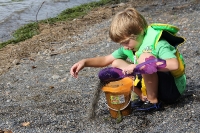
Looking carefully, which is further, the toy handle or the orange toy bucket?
the orange toy bucket

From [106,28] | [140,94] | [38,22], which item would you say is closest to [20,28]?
[38,22]

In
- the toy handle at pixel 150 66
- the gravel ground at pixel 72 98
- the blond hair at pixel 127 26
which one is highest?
the blond hair at pixel 127 26

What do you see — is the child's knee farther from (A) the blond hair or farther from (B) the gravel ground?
(B) the gravel ground

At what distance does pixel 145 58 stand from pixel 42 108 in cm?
158

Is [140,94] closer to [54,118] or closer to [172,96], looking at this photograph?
[172,96]

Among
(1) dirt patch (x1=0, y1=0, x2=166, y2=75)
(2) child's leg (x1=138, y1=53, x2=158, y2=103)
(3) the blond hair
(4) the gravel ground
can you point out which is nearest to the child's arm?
(4) the gravel ground

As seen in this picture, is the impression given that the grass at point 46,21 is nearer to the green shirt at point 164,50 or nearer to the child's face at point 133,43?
the child's face at point 133,43

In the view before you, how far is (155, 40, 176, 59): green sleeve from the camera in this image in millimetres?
3538

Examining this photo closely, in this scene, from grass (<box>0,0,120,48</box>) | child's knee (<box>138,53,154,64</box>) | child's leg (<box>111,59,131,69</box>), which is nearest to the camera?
child's knee (<box>138,53,154,64</box>)

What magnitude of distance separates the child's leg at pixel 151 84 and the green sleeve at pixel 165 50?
10 centimetres

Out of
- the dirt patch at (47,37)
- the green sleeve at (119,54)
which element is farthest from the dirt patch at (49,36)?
the green sleeve at (119,54)

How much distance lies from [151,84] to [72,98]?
1.40m

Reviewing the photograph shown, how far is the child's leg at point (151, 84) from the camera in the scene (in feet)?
11.9

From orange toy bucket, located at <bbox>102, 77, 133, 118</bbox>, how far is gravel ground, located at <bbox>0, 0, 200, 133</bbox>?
9 cm
